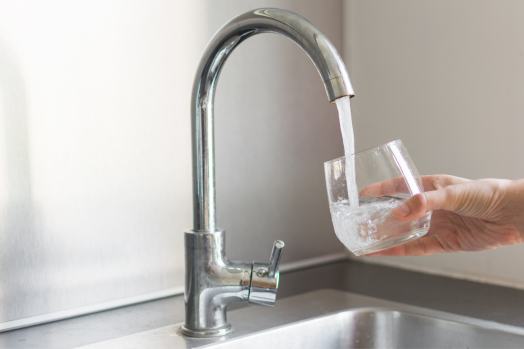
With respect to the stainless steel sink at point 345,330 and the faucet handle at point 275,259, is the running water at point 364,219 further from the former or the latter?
the stainless steel sink at point 345,330

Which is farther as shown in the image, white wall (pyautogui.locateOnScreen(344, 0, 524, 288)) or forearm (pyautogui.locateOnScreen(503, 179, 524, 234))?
white wall (pyautogui.locateOnScreen(344, 0, 524, 288))

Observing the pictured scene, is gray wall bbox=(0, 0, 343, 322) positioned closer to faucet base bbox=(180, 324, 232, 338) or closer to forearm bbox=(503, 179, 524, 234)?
faucet base bbox=(180, 324, 232, 338)

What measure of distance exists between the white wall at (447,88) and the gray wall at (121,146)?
21 cm

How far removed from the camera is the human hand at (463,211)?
0.57 m

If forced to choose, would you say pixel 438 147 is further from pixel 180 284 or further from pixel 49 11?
pixel 49 11

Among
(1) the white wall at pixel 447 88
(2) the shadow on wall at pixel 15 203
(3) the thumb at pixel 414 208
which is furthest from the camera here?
(1) the white wall at pixel 447 88

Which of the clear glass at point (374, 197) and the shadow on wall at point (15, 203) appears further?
the shadow on wall at point (15, 203)

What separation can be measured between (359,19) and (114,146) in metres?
0.72

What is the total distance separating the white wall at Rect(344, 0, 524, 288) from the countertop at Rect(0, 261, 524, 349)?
3.4 inches

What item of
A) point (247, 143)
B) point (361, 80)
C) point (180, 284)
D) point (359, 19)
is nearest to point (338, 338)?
point (180, 284)

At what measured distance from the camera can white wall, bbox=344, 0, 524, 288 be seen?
1002 millimetres

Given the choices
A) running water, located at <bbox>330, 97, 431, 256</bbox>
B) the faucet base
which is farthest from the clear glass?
the faucet base

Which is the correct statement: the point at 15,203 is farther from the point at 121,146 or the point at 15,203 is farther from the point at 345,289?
the point at 345,289

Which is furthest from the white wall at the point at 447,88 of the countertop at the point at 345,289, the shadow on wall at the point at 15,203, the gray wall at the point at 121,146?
the shadow on wall at the point at 15,203
